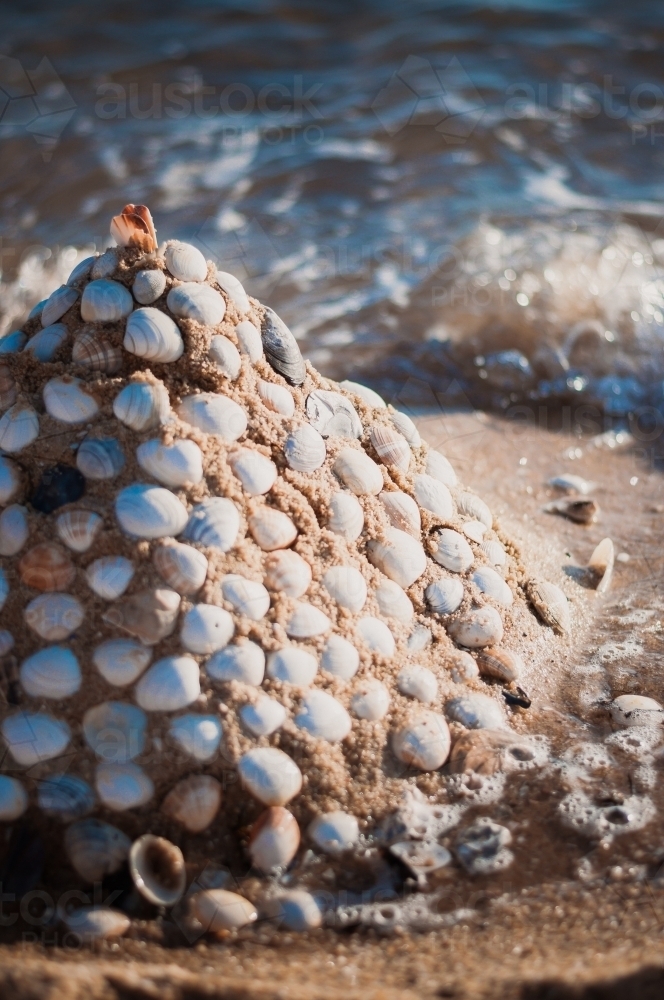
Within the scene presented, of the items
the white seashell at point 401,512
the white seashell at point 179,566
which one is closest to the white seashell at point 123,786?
the white seashell at point 179,566

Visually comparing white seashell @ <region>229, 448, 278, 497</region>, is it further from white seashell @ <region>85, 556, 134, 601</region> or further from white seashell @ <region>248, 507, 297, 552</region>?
white seashell @ <region>85, 556, 134, 601</region>

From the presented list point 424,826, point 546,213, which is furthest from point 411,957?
point 546,213

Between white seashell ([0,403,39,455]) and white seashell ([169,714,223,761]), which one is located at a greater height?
white seashell ([0,403,39,455])

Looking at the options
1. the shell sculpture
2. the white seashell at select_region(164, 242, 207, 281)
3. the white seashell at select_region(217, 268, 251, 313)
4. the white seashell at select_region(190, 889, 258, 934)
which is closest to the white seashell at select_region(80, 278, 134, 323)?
the shell sculpture

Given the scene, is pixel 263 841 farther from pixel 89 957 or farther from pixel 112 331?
pixel 112 331

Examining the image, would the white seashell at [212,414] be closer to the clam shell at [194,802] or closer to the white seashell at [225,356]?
the white seashell at [225,356]

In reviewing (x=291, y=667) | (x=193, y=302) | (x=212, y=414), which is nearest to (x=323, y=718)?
(x=291, y=667)
